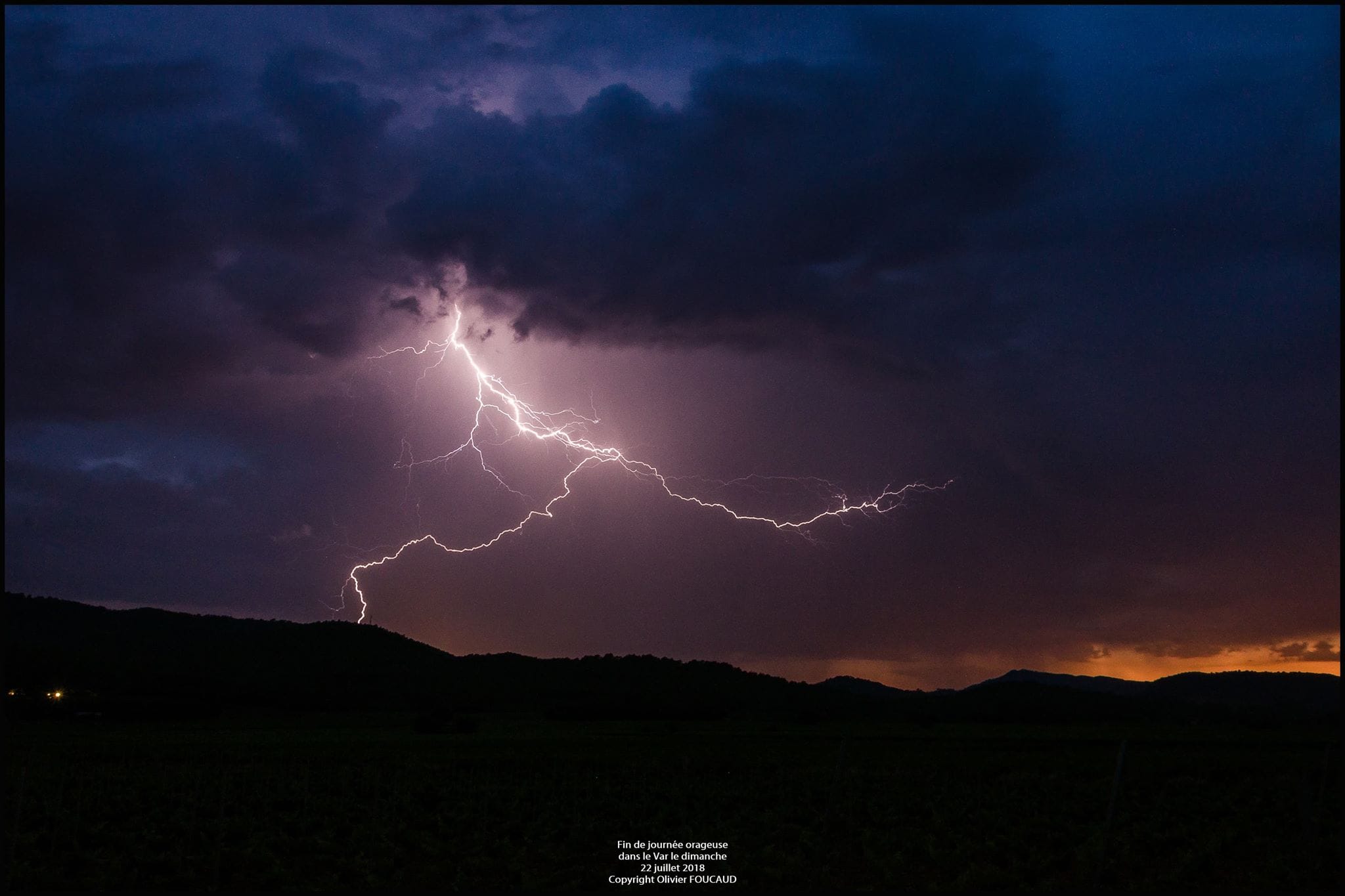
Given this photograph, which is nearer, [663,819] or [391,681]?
[663,819]

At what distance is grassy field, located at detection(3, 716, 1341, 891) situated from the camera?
13.5 metres

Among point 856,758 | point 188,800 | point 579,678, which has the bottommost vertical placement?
point 579,678

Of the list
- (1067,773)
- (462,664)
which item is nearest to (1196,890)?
(1067,773)

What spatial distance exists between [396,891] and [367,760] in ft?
65.9

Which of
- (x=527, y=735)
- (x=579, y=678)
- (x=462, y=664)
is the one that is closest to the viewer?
(x=527, y=735)

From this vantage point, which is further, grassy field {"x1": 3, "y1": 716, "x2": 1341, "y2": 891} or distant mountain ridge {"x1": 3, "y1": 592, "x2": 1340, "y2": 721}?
distant mountain ridge {"x1": 3, "y1": 592, "x2": 1340, "y2": 721}

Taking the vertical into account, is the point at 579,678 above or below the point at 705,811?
below

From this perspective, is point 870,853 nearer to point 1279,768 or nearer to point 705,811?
point 705,811

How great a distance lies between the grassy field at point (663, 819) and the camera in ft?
44.4

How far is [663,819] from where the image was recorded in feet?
59.1

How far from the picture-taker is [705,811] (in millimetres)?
18984

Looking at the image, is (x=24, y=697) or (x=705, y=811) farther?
(x=24, y=697)

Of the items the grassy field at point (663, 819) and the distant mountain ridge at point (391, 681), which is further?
the distant mountain ridge at point (391, 681)

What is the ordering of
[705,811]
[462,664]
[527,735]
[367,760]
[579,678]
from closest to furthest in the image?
[705,811] → [367,760] → [527,735] → [579,678] → [462,664]
